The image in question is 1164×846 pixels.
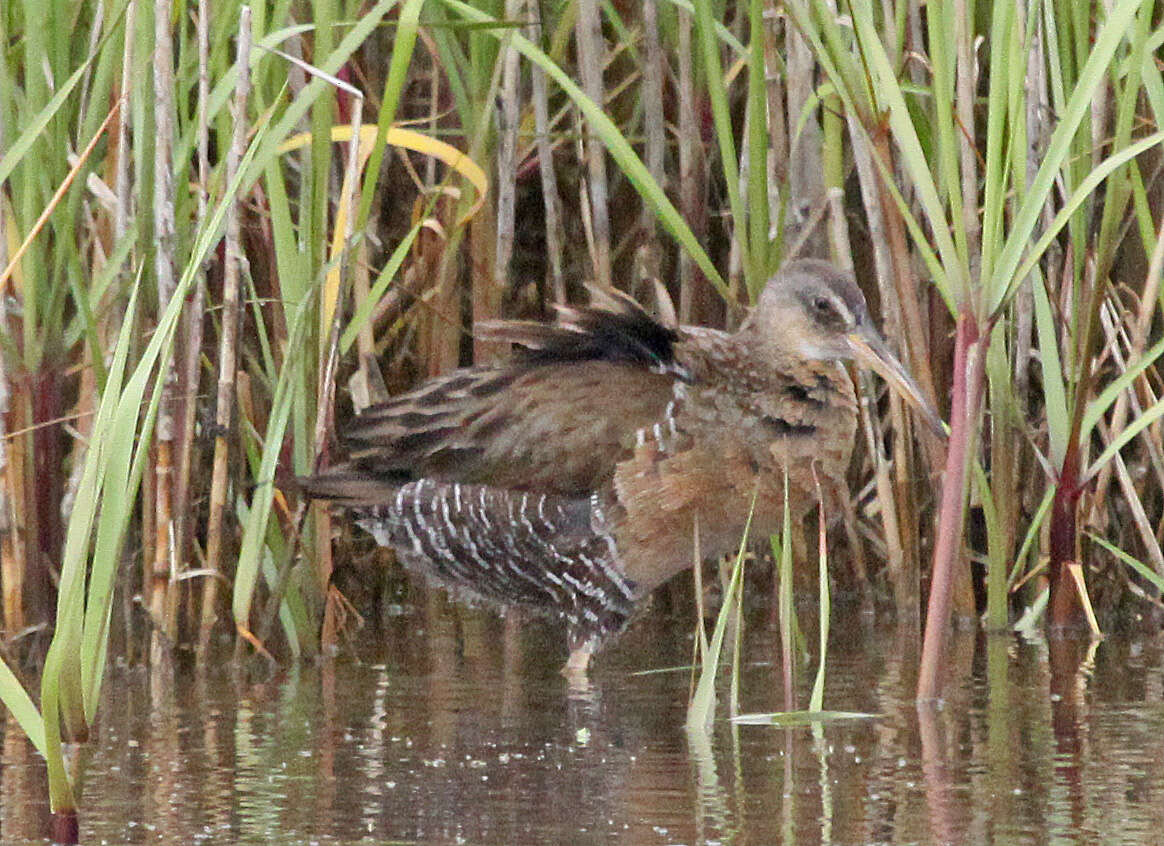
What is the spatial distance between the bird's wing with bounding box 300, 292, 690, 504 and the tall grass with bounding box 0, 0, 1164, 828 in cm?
18

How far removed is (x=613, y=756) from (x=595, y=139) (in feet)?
5.85

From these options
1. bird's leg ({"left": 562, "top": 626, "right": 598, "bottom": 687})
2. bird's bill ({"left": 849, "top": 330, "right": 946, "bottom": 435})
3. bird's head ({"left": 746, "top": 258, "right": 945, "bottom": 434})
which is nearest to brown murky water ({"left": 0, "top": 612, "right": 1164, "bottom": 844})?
bird's leg ({"left": 562, "top": 626, "right": 598, "bottom": 687})

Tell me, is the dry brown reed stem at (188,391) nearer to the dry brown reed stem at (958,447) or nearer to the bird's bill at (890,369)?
the bird's bill at (890,369)

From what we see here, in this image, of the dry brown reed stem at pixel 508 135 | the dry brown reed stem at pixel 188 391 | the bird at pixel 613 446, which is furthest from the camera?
the dry brown reed stem at pixel 508 135

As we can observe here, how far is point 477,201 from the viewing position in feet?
15.0

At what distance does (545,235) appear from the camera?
17.5 feet

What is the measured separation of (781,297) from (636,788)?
4.61 feet

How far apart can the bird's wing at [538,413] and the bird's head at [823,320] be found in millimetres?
221

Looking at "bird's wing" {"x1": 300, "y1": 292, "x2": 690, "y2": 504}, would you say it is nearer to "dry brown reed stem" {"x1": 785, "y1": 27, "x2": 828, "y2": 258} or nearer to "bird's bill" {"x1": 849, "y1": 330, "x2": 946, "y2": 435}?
"bird's bill" {"x1": 849, "y1": 330, "x2": 946, "y2": 435}

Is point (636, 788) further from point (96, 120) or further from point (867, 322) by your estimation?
point (96, 120)

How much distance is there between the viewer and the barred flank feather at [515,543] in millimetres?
4305

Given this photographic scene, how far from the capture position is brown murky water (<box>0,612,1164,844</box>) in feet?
9.73

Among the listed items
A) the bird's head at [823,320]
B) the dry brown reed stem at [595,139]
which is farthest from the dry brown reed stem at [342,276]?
the bird's head at [823,320]

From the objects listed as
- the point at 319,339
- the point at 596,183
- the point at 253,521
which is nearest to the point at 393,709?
the point at 253,521
